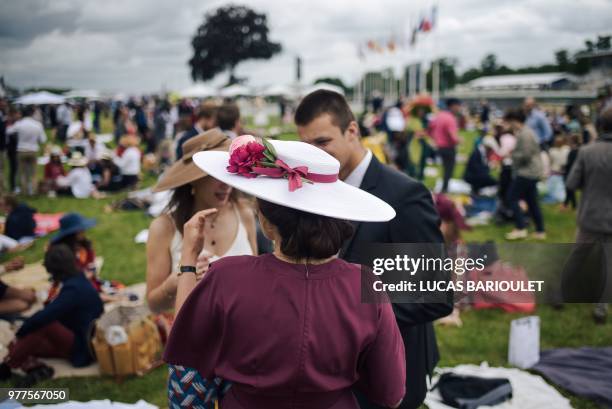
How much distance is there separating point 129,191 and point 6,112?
16.9ft

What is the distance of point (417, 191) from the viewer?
89.3 inches

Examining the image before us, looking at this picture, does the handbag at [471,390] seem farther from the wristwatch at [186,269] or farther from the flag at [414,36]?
the flag at [414,36]

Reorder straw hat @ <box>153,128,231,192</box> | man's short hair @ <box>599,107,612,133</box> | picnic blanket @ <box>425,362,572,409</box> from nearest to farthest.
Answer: straw hat @ <box>153,128,231,192</box>
picnic blanket @ <box>425,362,572,409</box>
man's short hair @ <box>599,107,612,133</box>

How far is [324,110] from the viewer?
257cm

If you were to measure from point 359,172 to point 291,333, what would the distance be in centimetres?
124

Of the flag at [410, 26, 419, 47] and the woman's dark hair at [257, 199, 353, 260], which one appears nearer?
the woman's dark hair at [257, 199, 353, 260]

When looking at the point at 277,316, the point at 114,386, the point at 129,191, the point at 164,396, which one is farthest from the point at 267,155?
the point at 129,191

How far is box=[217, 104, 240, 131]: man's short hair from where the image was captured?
21.5ft

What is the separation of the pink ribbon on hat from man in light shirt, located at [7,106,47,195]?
12.4 meters

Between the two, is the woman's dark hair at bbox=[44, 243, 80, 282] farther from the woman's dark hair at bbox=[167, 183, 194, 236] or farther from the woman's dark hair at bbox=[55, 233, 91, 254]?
the woman's dark hair at bbox=[167, 183, 194, 236]

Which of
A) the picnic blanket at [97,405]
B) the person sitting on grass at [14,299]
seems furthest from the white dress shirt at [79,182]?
the picnic blanket at [97,405]

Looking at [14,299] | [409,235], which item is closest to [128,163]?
[14,299]

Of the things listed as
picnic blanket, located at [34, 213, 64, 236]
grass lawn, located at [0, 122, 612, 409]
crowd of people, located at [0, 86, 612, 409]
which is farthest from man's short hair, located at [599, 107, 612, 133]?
picnic blanket, located at [34, 213, 64, 236]

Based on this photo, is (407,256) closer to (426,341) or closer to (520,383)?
(426,341)
